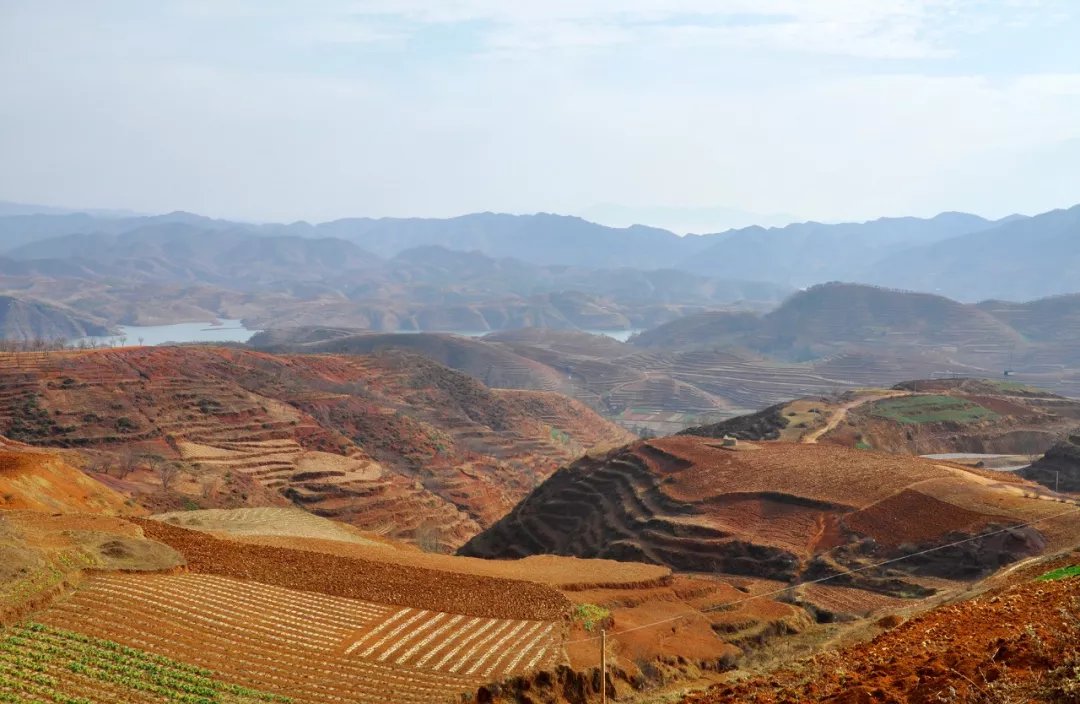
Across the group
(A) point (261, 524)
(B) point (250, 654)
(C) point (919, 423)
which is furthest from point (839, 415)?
(B) point (250, 654)

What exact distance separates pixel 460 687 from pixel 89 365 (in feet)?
248

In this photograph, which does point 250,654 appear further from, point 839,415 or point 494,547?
point 839,415

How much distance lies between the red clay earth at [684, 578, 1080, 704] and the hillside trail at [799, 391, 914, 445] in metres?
50.8

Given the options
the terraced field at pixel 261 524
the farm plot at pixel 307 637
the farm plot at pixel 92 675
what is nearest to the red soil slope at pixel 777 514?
the terraced field at pixel 261 524

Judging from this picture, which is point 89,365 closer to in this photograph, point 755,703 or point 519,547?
point 519,547

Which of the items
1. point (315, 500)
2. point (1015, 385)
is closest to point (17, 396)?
point (315, 500)

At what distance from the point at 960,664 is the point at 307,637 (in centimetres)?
1857

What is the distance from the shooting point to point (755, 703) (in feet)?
49.9

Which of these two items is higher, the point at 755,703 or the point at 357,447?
the point at 755,703

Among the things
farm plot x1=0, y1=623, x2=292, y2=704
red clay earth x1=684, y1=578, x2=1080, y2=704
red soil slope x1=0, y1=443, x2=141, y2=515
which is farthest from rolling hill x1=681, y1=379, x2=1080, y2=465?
farm plot x1=0, y1=623, x2=292, y2=704

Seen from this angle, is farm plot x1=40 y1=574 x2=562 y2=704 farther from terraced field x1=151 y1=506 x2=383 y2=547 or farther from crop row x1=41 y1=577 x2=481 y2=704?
terraced field x1=151 y1=506 x2=383 y2=547

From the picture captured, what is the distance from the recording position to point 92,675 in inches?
885

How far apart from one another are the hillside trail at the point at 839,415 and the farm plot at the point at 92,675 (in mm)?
53283

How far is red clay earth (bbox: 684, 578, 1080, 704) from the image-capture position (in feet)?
42.1
